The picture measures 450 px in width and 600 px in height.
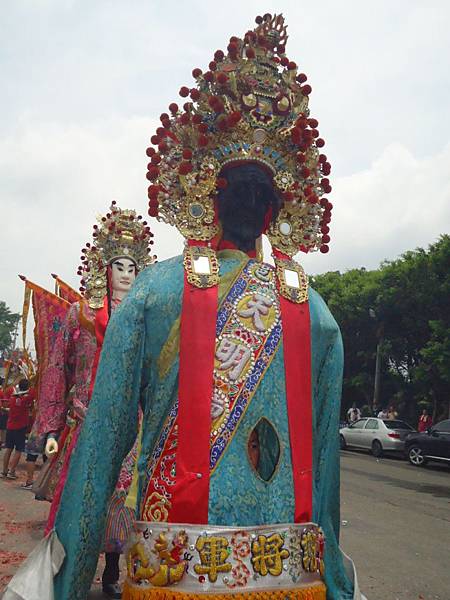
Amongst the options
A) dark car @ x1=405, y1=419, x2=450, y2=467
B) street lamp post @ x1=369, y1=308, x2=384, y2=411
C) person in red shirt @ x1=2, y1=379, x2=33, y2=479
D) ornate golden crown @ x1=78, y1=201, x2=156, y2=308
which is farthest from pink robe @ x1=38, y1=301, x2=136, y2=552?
street lamp post @ x1=369, y1=308, x2=384, y2=411

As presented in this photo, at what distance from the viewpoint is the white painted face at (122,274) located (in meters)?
4.86

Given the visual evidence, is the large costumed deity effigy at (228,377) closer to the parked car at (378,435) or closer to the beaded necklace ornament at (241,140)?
the beaded necklace ornament at (241,140)

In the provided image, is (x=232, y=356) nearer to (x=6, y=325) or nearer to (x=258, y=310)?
(x=258, y=310)

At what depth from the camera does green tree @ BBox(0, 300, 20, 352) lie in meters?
73.5

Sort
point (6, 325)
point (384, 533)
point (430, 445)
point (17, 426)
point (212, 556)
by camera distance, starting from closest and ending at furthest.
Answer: point (212, 556) → point (384, 533) → point (17, 426) → point (430, 445) → point (6, 325)

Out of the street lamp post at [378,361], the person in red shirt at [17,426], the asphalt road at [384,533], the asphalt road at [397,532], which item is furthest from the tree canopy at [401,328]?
the person in red shirt at [17,426]

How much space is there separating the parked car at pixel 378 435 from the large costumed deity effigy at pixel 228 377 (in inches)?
662

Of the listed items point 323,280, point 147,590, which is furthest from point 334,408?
point 323,280

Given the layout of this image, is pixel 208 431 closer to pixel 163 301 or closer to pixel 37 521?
pixel 163 301

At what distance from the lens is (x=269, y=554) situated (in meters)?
1.87

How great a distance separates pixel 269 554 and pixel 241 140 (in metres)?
1.30

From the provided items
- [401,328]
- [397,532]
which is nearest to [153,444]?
[397,532]

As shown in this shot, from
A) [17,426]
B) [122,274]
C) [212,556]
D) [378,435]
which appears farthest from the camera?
[378,435]

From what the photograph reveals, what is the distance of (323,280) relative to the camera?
3192cm
